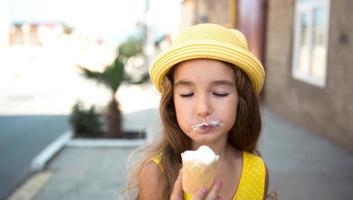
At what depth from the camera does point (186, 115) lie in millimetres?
1693

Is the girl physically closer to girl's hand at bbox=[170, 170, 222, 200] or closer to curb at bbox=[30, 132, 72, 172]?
girl's hand at bbox=[170, 170, 222, 200]

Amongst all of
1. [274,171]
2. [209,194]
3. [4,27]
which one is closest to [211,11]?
[4,27]

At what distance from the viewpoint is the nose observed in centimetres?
162

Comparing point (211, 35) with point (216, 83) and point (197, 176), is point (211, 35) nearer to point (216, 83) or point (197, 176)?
point (216, 83)

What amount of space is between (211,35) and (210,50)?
68 mm

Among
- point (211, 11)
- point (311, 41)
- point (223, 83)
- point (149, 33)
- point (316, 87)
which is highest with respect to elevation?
point (211, 11)

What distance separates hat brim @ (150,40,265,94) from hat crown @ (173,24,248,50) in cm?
3

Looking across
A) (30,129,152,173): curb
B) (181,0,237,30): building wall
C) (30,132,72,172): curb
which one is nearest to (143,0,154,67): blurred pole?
(181,0,237,30): building wall

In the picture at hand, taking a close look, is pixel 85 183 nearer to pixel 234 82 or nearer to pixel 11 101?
pixel 234 82

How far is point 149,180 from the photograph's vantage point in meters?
1.76

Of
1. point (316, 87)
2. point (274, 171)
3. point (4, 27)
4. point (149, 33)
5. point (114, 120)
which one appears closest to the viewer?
point (274, 171)

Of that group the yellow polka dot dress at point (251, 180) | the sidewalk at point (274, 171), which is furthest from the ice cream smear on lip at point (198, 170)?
the sidewalk at point (274, 171)

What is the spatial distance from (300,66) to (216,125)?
30.5 feet

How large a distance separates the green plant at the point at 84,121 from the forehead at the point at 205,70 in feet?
23.0
